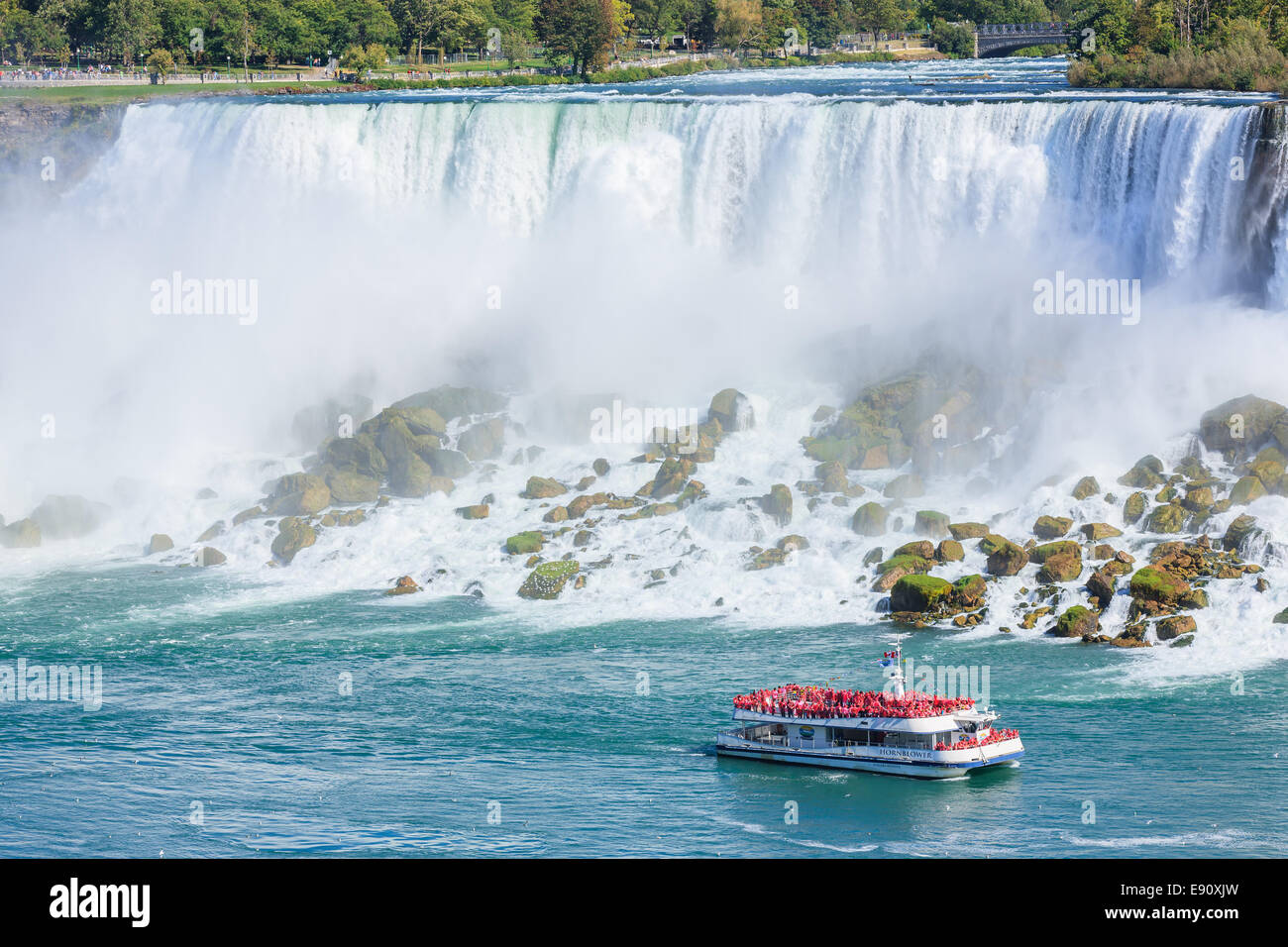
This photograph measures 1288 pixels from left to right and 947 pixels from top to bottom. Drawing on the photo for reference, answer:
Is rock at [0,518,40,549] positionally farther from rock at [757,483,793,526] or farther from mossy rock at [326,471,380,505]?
rock at [757,483,793,526]

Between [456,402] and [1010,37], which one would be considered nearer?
[456,402]

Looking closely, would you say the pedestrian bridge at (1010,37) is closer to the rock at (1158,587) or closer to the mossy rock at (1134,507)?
the mossy rock at (1134,507)

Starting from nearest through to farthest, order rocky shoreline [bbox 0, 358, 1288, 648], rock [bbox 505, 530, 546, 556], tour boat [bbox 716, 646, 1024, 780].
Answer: tour boat [bbox 716, 646, 1024, 780] < rocky shoreline [bbox 0, 358, 1288, 648] < rock [bbox 505, 530, 546, 556]

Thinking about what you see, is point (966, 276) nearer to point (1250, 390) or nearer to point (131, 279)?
point (1250, 390)

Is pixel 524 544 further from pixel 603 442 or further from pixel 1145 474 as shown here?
A: pixel 1145 474

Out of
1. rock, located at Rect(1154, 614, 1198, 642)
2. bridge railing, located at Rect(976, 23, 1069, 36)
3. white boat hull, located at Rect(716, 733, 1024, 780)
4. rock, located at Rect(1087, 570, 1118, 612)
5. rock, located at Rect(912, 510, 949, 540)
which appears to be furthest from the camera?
bridge railing, located at Rect(976, 23, 1069, 36)

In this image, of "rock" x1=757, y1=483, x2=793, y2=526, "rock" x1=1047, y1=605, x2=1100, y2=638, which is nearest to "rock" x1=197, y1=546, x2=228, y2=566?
"rock" x1=757, y1=483, x2=793, y2=526

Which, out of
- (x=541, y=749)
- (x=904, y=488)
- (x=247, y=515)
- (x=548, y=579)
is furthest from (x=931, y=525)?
(x=247, y=515)
